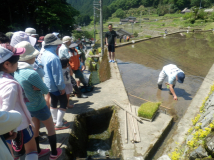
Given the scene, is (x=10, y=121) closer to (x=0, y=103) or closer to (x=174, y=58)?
(x=0, y=103)

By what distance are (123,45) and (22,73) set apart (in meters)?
11.6

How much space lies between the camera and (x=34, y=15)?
2311 cm

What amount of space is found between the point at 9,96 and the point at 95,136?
3300mm

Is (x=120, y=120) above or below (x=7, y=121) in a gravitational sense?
below

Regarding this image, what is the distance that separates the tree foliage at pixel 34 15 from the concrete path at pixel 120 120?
17.3 meters

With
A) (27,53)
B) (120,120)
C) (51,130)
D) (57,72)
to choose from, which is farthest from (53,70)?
(120,120)

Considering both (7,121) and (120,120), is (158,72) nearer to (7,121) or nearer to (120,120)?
(120,120)

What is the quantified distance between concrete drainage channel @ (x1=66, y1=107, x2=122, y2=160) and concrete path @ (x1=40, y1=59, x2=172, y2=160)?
14 centimetres

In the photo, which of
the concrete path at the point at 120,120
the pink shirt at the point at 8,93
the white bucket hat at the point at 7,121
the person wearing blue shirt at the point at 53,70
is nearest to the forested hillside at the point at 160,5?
the concrete path at the point at 120,120

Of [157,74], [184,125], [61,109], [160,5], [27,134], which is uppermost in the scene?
[160,5]

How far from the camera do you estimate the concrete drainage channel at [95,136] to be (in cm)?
371

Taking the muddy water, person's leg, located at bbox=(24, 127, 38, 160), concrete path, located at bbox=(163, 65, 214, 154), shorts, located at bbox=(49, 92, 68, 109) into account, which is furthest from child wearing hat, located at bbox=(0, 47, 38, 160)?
the muddy water

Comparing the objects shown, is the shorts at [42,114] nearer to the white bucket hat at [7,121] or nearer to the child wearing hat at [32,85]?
the child wearing hat at [32,85]

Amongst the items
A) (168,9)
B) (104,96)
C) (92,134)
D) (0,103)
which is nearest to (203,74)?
(104,96)
